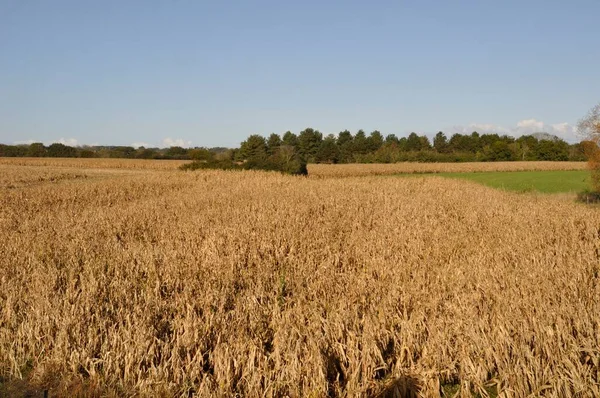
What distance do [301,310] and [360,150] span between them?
323ft

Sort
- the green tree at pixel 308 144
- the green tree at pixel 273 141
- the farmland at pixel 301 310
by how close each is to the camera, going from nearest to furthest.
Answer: the farmland at pixel 301 310
the green tree at pixel 273 141
the green tree at pixel 308 144

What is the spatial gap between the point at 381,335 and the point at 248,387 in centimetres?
130

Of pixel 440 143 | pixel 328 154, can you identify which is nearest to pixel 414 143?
pixel 440 143

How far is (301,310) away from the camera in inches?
155

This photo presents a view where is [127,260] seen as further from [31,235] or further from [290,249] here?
[31,235]

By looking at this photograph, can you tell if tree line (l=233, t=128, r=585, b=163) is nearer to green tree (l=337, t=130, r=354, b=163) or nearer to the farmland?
green tree (l=337, t=130, r=354, b=163)

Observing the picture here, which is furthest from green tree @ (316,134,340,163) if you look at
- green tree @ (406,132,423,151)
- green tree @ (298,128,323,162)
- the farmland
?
the farmland

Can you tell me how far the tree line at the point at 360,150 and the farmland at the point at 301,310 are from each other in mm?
58370

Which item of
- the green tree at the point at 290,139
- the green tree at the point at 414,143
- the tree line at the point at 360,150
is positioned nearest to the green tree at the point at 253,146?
the tree line at the point at 360,150

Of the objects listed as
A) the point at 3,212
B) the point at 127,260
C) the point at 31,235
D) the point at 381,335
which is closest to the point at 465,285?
the point at 381,335

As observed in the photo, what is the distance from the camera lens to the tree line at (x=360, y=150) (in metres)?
76.9

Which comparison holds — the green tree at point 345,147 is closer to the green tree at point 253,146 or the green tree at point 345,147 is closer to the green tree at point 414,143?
the green tree at point 414,143

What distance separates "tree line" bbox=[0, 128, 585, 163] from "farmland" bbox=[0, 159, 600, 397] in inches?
2298

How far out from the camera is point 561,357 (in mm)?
2992
